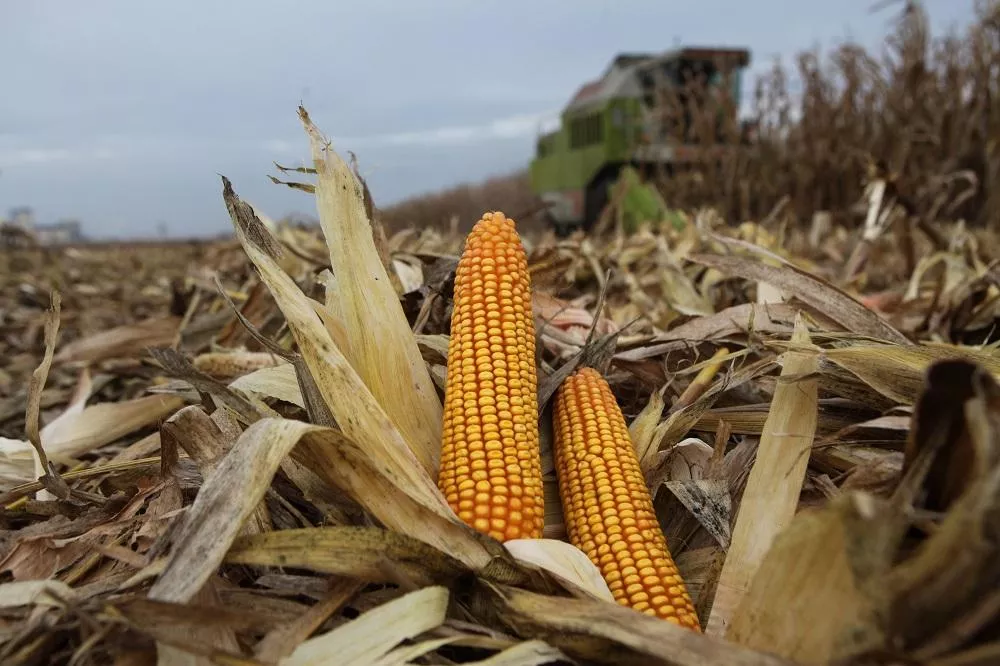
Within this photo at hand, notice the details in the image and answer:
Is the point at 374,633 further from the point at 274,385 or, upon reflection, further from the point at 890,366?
the point at 890,366

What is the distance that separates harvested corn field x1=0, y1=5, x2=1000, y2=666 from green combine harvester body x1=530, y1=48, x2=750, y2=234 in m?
15.4

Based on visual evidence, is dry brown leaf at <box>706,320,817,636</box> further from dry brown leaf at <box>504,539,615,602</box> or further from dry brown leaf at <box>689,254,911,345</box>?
dry brown leaf at <box>689,254,911,345</box>

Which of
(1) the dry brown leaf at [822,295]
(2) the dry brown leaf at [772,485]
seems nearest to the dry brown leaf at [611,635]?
(2) the dry brown leaf at [772,485]

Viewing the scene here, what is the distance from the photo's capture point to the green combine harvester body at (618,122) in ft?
61.0

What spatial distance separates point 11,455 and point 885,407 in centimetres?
304

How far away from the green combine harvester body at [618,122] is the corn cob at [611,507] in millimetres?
15581

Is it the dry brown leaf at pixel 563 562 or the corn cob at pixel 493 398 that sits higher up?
the corn cob at pixel 493 398

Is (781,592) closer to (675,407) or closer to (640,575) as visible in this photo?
(640,575)

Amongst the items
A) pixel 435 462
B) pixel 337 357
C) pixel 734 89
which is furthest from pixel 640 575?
pixel 734 89

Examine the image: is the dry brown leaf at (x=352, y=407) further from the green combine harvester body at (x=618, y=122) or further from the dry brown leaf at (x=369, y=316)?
the green combine harvester body at (x=618, y=122)

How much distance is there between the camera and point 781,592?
1.30 meters

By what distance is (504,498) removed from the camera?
67.4 inches

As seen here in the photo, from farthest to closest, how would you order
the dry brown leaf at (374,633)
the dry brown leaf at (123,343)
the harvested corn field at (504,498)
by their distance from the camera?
the dry brown leaf at (123,343)
the dry brown leaf at (374,633)
the harvested corn field at (504,498)

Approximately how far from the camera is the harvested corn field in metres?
1.21
